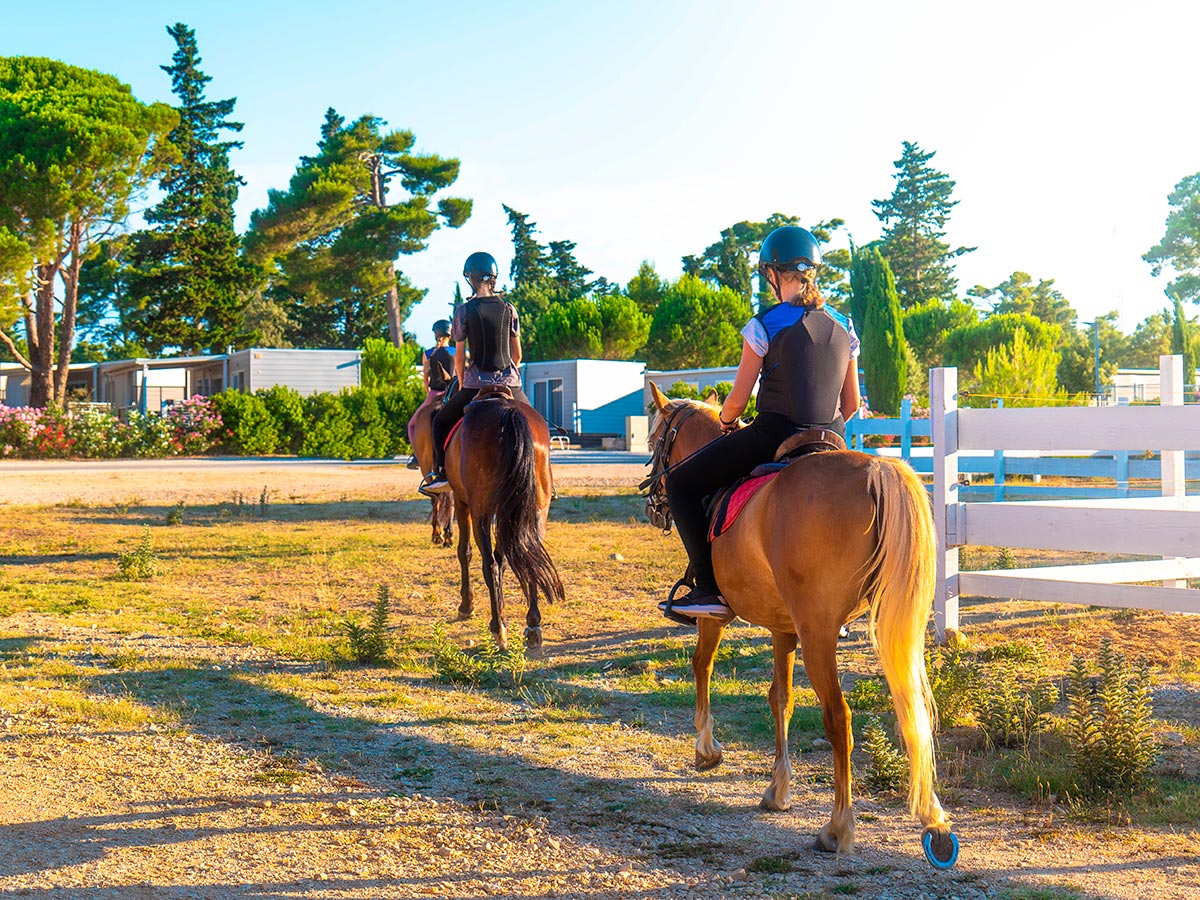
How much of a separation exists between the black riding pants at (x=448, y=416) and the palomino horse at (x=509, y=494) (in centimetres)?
52

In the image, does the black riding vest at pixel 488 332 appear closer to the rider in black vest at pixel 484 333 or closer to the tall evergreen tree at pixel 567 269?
the rider in black vest at pixel 484 333

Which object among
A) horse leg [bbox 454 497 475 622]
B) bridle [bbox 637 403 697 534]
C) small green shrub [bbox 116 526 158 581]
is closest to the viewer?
bridle [bbox 637 403 697 534]

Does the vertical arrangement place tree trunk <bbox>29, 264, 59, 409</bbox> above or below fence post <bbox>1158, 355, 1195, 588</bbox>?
above

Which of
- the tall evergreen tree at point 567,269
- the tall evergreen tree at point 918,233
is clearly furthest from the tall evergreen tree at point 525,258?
the tall evergreen tree at point 918,233

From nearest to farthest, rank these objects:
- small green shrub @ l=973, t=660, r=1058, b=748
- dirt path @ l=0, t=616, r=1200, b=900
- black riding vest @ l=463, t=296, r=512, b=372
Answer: dirt path @ l=0, t=616, r=1200, b=900 < small green shrub @ l=973, t=660, r=1058, b=748 < black riding vest @ l=463, t=296, r=512, b=372

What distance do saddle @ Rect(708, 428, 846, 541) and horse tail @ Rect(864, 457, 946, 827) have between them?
0.43 m

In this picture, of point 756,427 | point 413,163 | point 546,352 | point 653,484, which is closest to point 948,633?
point 653,484

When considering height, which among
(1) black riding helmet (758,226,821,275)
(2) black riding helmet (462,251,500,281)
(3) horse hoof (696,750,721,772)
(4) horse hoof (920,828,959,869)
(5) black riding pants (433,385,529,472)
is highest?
→ (2) black riding helmet (462,251,500,281)

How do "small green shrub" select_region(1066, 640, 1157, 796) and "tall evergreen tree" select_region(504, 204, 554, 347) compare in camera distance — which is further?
"tall evergreen tree" select_region(504, 204, 554, 347)

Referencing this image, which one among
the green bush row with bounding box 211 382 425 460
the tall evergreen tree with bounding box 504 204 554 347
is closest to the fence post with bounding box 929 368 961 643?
the green bush row with bounding box 211 382 425 460

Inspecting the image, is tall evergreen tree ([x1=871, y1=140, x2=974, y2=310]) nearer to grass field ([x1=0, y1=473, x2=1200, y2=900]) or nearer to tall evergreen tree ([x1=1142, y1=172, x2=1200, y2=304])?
tall evergreen tree ([x1=1142, y1=172, x2=1200, y2=304])

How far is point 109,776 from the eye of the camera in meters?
4.96

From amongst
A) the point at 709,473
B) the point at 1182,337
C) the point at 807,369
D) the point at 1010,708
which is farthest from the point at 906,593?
the point at 1182,337

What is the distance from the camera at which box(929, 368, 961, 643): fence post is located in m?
7.62
